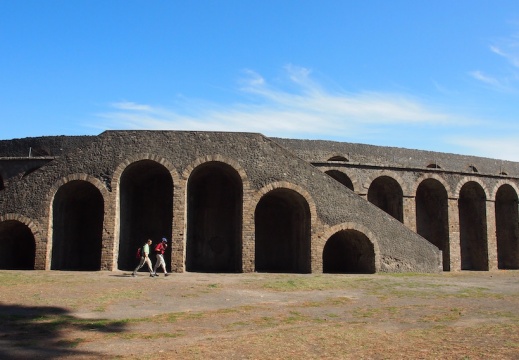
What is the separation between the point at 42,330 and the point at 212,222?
11.4m

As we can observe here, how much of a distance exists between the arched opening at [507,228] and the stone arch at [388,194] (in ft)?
20.5

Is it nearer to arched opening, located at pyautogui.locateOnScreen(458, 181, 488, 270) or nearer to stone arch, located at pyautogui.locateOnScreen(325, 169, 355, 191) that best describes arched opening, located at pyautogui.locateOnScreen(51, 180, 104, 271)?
stone arch, located at pyautogui.locateOnScreen(325, 169, 355, 191)

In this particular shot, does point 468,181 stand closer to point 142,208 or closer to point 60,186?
point 142,208

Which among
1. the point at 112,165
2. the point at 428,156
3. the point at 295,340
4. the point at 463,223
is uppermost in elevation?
the point at 428,156

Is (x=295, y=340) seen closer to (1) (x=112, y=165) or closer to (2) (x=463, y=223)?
(1) (x=112, y=165)

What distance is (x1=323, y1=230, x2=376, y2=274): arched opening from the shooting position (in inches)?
624

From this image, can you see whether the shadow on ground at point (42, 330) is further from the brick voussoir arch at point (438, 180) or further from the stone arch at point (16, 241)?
the brick voussoir arch at point (438, 180)

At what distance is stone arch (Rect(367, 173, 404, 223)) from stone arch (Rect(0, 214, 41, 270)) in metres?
12.8

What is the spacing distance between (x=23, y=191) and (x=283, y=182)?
26.0ft

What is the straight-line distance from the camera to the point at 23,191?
14.9 m

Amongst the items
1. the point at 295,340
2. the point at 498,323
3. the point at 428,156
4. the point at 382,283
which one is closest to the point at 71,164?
the point at 382,283

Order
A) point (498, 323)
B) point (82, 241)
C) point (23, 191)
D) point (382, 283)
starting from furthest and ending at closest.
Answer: point (82, 241)
point (23, 191)
point (382, 283)
point (498, 323)

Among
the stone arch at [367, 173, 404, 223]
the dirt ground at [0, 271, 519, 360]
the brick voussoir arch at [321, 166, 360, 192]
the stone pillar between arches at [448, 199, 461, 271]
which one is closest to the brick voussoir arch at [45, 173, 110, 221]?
the dirt ground at [0, 271, 519, 360]

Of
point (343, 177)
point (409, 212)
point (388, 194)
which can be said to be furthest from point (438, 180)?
point (343, 177)
